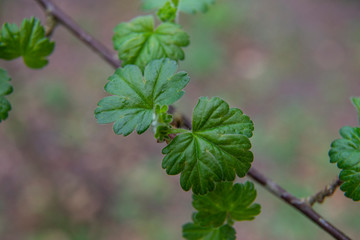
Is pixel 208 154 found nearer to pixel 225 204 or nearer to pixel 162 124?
pixel 162 124

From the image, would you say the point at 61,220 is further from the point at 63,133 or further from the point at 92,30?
the point at 92,30

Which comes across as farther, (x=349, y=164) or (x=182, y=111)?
(x=182, y=111)

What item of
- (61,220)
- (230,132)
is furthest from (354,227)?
(230,132)

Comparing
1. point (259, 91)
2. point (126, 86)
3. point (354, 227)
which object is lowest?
point (354, 227)

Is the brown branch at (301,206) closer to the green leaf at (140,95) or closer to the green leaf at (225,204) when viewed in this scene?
the green leaf at (225,204)

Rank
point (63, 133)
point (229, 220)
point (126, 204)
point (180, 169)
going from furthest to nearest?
1. point (63, 133)
2. point (126, 204)
3. point (229, 220)
4. point (180, 169)

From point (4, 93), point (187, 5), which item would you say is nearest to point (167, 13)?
point (187, 5)

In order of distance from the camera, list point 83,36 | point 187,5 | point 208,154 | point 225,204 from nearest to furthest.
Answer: point 208,154 → point 225,204 → point 83,36 → point 187,5
